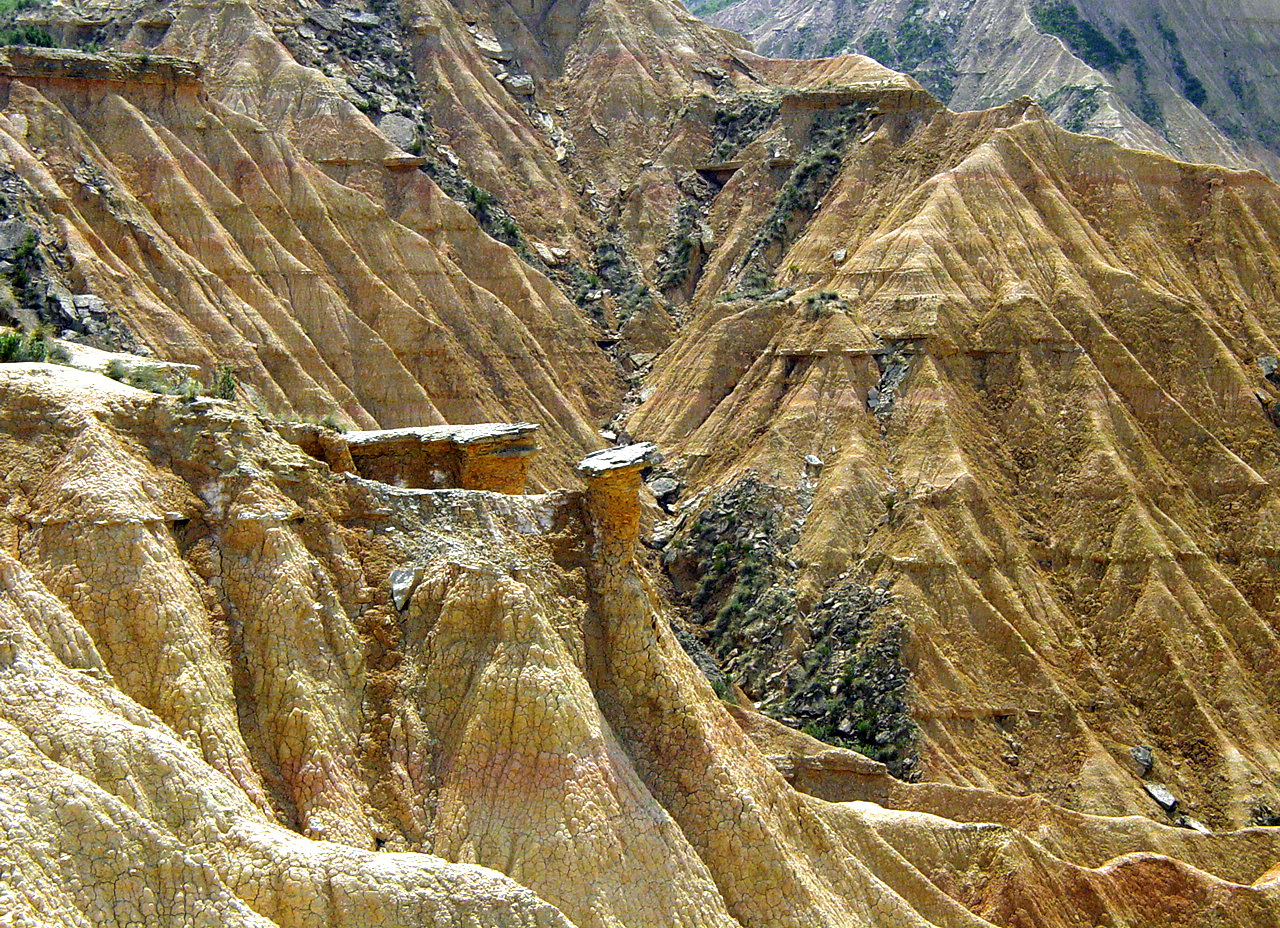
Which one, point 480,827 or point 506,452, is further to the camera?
point 506,452

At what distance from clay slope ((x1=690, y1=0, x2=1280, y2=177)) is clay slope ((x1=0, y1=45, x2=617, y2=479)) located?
6992cm

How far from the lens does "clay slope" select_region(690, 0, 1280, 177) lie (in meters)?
128

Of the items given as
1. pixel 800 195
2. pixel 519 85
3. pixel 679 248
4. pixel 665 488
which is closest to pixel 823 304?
pixel 665 488

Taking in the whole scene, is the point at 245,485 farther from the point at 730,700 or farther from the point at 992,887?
the point at 730,700

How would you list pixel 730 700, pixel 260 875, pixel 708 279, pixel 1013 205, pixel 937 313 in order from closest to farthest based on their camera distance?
pixel 260 875 < pixel 730 700 < pixel 937 313 < pixel 1013 205 < pixel 708 279

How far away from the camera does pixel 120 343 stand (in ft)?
145

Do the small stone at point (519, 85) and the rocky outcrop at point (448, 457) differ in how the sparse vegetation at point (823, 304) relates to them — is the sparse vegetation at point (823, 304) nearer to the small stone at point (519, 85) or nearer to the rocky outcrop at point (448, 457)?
the small stone at point (519, 85)

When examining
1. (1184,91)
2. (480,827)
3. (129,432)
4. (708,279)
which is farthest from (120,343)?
(1184,91)

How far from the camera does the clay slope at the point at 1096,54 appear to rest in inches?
5032

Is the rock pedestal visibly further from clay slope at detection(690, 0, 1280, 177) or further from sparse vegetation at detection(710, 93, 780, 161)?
clay slope at detection(690, 0, 1280, 177)

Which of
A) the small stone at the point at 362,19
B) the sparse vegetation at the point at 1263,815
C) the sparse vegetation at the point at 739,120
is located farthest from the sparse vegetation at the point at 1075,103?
the sparse vegetation at the point at 1263,815

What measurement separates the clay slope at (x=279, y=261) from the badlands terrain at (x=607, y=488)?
201 millimetres

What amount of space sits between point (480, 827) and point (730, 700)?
26.7 meters

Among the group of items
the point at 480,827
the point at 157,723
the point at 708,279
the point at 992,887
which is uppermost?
the point at 157,723
